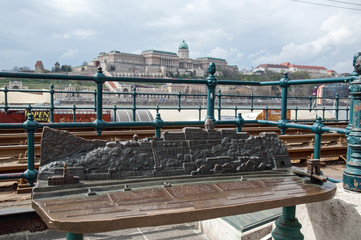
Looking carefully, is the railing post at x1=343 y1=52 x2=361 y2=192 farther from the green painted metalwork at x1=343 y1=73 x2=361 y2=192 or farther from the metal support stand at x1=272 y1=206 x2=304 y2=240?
the metal support stand at x1=272 y1=206 x2=304 y2=240

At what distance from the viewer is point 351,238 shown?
8.00ft

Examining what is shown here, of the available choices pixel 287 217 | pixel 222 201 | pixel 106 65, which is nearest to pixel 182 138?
pixel 222 201

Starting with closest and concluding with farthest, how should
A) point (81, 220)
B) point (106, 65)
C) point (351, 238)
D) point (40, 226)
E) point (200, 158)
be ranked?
point (81, 220) → point (351, 238) → point (200, 158) → point (40, 226) → point (106, 65)

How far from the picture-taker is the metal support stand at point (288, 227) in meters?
2.52

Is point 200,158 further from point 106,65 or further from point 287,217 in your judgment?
point 106,65

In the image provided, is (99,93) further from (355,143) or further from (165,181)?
(355,143)

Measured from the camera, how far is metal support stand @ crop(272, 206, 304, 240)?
2.52 m

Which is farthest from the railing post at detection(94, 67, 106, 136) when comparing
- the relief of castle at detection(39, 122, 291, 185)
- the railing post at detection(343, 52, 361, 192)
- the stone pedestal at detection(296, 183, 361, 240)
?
the railing post at detection(343, 52, 361, 192)

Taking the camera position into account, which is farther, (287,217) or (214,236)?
(214,236)

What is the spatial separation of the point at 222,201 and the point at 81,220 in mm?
921

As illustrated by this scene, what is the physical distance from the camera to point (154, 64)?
374ft

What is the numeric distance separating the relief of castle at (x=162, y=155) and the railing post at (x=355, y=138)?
0.55 metres

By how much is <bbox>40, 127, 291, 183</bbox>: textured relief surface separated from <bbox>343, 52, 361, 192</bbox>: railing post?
0.55 meters

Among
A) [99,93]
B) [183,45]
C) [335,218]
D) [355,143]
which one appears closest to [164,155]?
[99,93]
